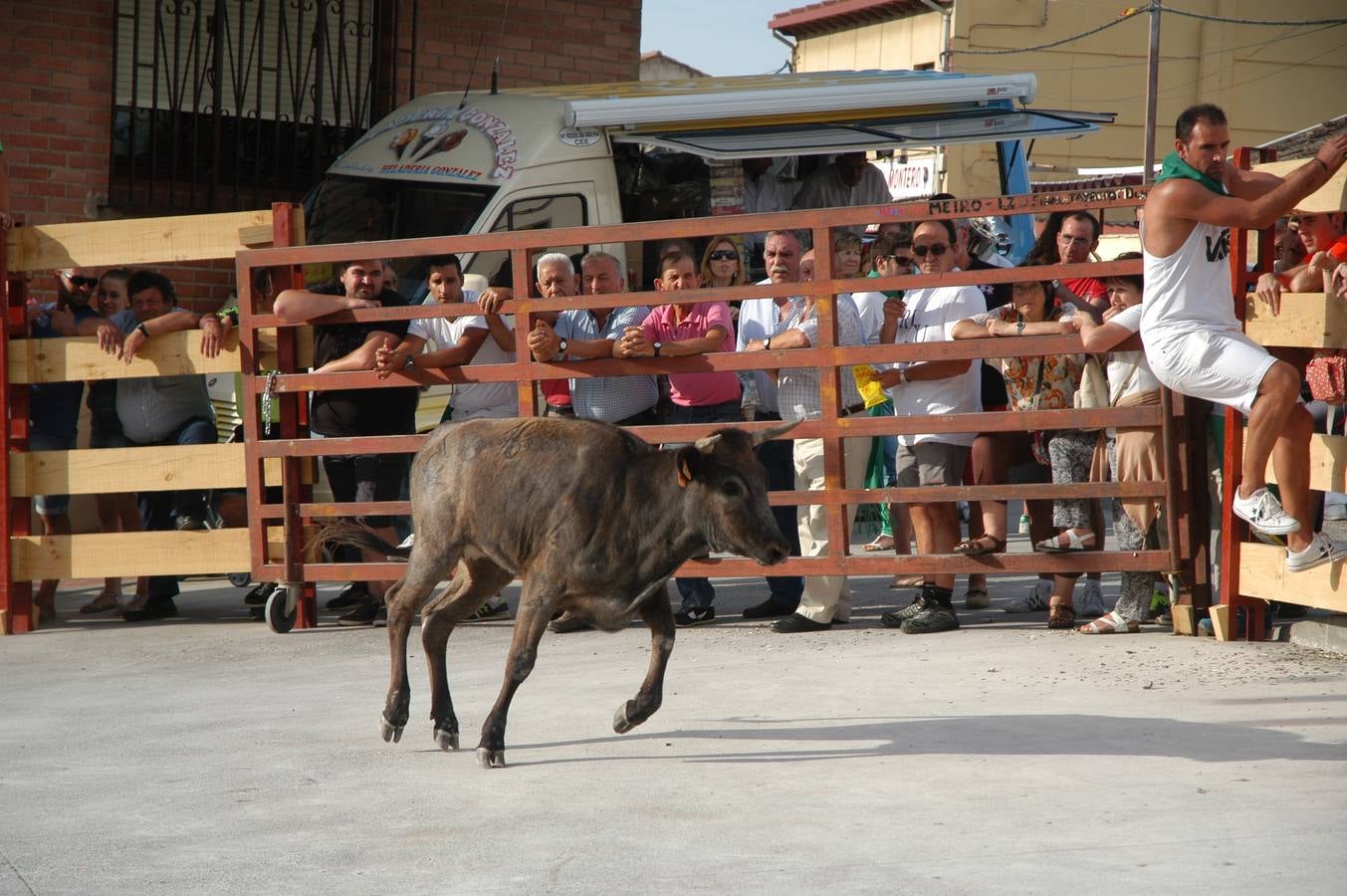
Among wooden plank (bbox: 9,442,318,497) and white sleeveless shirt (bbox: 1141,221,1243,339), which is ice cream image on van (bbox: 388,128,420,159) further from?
white sleeveless shirt (bbox: 1141,221,1243,339)

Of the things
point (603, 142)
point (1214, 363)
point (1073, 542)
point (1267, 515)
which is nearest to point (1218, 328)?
point (1214, 363)

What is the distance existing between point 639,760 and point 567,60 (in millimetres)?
10654

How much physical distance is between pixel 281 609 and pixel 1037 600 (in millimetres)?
4362

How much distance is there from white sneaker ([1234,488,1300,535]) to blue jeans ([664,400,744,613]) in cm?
306

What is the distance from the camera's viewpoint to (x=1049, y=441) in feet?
28.0

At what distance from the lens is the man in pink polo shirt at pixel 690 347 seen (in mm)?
8406

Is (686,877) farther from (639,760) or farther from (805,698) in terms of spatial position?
(805,698)

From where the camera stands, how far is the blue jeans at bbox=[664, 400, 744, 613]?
29.2ft

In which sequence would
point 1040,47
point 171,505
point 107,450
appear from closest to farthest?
point 107,450 → point 171,505 → point 1040,47

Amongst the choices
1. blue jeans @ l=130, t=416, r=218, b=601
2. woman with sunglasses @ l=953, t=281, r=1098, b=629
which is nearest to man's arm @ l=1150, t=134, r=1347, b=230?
woman with sunglasses @ l=953, t=281, r=1098, b=629

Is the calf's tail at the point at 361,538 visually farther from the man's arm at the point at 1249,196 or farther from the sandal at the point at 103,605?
the man's arm at the point at 1249,196

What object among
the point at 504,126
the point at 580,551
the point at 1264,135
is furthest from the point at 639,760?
the point at 1264,135

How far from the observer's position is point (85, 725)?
6680 millimetres

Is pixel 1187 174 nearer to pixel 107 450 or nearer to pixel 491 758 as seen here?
pixel 491 758
